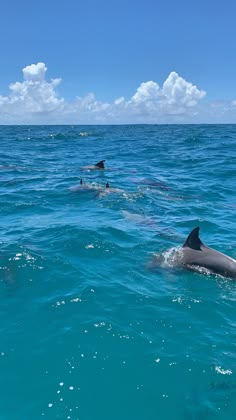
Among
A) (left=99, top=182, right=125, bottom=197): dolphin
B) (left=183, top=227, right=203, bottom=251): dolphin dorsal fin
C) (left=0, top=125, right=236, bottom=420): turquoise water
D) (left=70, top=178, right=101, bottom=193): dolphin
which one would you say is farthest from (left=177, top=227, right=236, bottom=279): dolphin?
(left=70, top=178, right=101, bottom=193): dolphin

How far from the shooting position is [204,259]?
Answer: 13.0 m

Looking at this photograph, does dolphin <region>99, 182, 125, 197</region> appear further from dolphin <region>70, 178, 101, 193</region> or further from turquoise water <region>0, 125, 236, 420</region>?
turquoise water <region>0, 125, 236, 420</region>

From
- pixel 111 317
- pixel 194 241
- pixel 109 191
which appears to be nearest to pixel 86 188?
pixel 109 191

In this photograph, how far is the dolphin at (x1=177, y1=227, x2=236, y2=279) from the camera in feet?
41.2

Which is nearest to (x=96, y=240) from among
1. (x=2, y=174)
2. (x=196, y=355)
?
(x=196, y=355)

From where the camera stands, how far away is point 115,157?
149ft

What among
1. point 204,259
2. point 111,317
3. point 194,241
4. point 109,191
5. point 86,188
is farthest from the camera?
point 86,188

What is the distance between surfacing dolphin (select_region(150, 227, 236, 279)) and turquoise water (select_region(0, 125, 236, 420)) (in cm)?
33

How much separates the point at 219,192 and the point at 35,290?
16.9 m

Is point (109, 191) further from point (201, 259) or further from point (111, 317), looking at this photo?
point (111, 317)

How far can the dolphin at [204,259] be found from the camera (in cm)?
1256

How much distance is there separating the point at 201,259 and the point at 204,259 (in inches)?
3.7

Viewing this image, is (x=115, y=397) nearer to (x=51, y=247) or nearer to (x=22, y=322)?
(x=22, y=322)

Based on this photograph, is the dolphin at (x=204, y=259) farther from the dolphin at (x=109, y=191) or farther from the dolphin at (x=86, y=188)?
the dolphin at (x=86, y=188)
